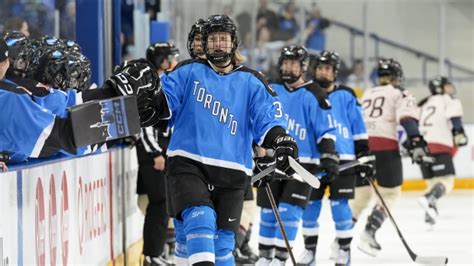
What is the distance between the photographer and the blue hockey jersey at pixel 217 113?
4570 mm

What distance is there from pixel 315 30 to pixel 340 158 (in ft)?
20.2

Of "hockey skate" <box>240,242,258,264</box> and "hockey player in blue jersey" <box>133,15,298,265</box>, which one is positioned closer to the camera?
"hockey player in blue jersey" <box>133,15,298,265</box>

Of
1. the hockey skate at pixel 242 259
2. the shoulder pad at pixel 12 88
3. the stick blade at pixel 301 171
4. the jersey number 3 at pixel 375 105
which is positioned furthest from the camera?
the jersey number 3 at pixel 375 105

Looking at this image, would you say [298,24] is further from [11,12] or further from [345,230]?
[345,230]

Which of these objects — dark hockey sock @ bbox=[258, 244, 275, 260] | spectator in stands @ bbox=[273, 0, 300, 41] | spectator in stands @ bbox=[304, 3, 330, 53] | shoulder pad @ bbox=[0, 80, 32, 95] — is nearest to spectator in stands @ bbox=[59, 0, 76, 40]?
dark hockey sock @ bbox=[258, 244, 275, 260]

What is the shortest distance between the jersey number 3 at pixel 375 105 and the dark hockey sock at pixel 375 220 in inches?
28.8

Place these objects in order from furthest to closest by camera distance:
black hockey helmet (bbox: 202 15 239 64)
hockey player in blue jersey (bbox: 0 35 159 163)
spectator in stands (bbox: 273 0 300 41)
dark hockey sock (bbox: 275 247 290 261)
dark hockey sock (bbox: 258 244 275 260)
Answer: spectator in stands (bbox: 273 0 300 41)
dark hockey sock (bbox: 258 244 275 260)
dark hockey sock (bbox: 275 247 290 261)
black hockey helmet (bbox: 202 15 239 64)
hockey player in blue jersey (bbox: 0 35 159 163)

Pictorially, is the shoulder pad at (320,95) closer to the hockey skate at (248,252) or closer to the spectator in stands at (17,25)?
the hockey skate at (248,252)

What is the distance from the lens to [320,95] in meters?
6.35

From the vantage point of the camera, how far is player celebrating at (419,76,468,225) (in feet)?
34.4

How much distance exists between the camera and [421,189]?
13266 millimetres

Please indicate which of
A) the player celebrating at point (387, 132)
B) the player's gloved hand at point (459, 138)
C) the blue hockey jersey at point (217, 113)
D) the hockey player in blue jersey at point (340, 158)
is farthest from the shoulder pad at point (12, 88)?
the player's gloved hand at point (459, 138)

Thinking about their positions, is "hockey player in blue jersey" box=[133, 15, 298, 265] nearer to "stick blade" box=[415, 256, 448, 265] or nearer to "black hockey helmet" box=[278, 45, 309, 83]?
"black hockey helmet" box=[278, 45, 309, 83]

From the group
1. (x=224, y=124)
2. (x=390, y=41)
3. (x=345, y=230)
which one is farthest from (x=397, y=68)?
(x=390, y=41)
